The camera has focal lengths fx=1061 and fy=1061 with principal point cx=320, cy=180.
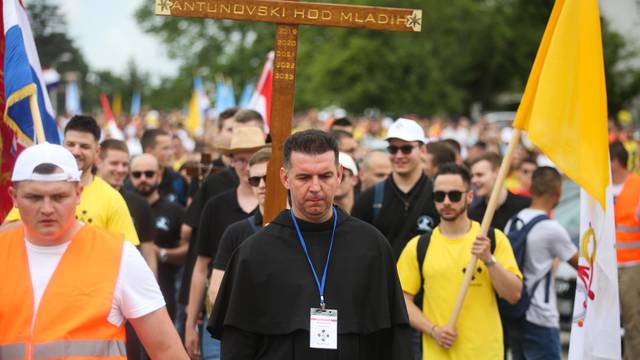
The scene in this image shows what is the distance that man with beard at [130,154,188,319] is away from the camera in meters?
9.51

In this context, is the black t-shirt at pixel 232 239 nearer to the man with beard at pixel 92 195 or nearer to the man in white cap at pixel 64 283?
the man with beard at pixel 92 195

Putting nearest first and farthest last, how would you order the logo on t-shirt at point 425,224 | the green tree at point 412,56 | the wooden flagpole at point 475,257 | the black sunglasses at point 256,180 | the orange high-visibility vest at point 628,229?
1. the wooden flagpole at point 475,257
2. the black sunglasses at point 256,180
3. the logo on t-shirt at point 425,224
4. the orange high-visibility vest at point 628,229
5. the green tree at point 412,56


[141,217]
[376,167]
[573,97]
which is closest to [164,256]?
[141,217]

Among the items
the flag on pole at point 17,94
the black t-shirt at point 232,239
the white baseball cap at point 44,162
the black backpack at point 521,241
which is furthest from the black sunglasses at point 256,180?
the white baseball cap at point 44,162

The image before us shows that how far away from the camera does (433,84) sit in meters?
53.3

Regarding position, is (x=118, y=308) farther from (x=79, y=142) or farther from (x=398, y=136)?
(x=398, y=136)

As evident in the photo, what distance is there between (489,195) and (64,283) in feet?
17.9

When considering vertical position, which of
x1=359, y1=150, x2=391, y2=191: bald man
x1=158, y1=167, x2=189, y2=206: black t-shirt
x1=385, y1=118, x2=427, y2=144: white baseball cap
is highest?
x1=385, y1=118, x2=427, y2=144: white baseball cap

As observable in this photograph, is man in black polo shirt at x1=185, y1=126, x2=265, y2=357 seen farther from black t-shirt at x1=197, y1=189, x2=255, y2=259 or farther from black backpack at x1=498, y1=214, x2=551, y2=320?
black backpack at x1=498, y1=214, x2=551, y2=320

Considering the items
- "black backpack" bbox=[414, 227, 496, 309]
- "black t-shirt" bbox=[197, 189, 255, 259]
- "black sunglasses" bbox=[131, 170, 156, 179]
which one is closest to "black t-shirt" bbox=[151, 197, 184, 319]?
"black sunglasses" bbox=[131, 170, 156, 179]

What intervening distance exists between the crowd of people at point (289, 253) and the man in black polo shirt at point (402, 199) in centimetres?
1

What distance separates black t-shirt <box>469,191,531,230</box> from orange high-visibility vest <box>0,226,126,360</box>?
4.70 meters

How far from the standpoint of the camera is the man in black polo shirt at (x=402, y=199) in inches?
309

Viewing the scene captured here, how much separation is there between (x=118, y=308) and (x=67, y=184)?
1.87 ft
